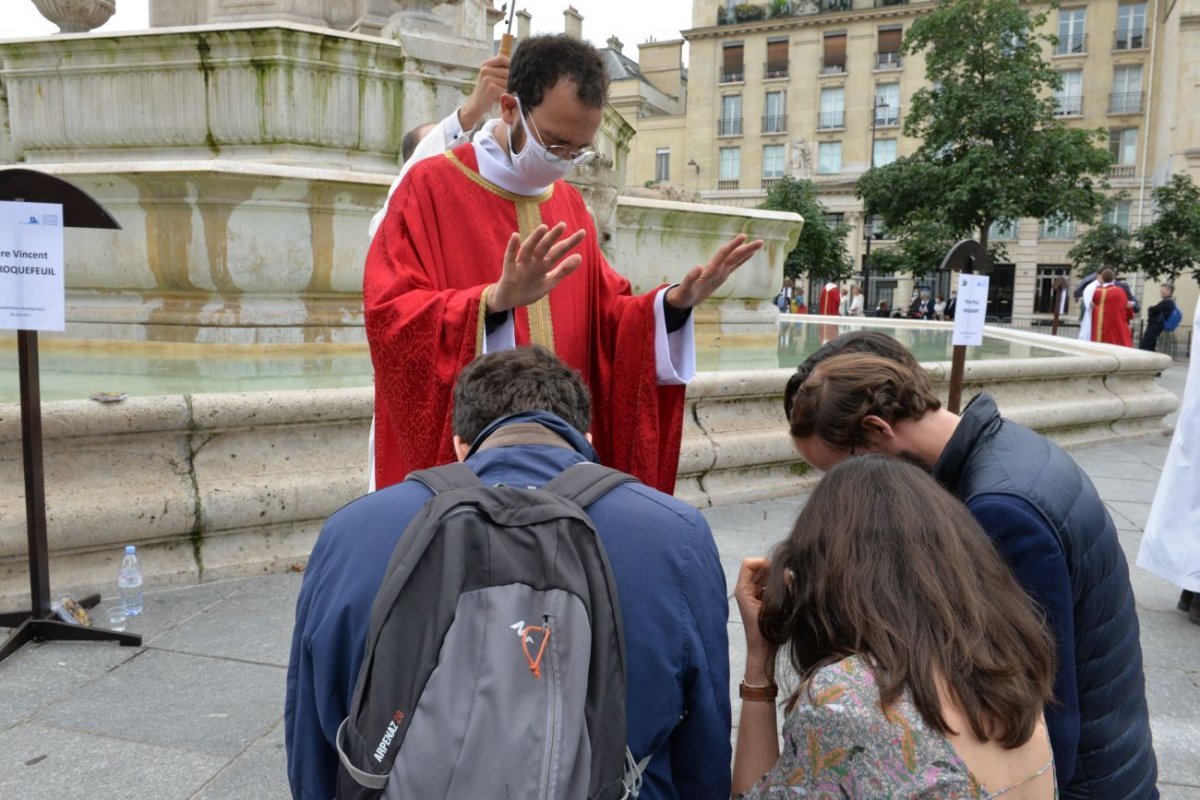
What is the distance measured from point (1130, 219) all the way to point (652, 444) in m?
51.1

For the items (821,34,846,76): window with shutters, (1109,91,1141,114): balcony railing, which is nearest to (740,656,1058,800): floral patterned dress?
(1109,91,1141,114): balcony railing

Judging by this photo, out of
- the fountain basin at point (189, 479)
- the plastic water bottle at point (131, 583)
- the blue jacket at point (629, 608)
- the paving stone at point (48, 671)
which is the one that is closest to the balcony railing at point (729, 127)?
the fountain basin at point (189, 479)

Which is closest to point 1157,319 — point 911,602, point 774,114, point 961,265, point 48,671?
point 961,265

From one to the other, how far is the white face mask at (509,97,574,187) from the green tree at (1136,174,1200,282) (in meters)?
31.5

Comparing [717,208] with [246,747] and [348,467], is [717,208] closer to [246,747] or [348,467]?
[348,467]

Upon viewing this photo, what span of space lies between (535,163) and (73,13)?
9320 millimetres

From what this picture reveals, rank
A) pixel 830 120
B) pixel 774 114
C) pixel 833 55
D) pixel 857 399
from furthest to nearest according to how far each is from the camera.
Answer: pixel 774 114 → pixel 833 55 → pixel 830 120 → pixel 857 399

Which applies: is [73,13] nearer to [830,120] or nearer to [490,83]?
[490,83]

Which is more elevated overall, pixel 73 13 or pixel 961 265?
pixel 73 13

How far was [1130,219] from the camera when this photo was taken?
154ft

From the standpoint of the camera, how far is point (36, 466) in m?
3.64

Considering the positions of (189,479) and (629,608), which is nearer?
(629,608)

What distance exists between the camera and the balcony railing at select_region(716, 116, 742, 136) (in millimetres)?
Answer: 57625

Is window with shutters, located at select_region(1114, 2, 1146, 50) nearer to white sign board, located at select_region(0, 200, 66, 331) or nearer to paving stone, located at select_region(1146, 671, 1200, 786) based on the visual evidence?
paving stone, located at select_region(1146, 671, 1200, 786)
